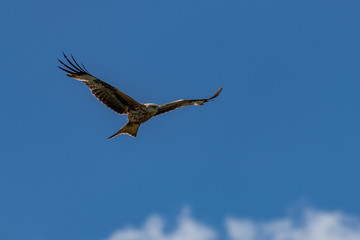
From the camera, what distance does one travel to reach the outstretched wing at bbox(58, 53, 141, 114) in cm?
1908

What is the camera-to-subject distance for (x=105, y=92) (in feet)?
63.8

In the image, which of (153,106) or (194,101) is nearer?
(153,106)

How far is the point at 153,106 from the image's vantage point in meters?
19.5

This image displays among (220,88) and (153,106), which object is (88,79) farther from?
(220,88)

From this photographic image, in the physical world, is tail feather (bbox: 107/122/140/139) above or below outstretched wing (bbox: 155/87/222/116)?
below

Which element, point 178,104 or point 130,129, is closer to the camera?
point 130,129

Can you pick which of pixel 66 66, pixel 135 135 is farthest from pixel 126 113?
pixel 66 66

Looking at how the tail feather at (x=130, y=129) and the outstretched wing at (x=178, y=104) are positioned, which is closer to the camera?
the tail feather at (x=130, y=129)

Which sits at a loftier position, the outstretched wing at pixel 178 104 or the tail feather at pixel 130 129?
the outstretched wing at pixel 178 104

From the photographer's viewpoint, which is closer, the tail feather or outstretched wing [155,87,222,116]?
the tail feather

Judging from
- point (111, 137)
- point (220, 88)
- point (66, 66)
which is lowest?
point (111, 137)

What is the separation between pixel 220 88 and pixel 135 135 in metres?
3.00

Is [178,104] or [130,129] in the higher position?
[178,104]

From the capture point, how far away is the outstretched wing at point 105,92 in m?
19.1
